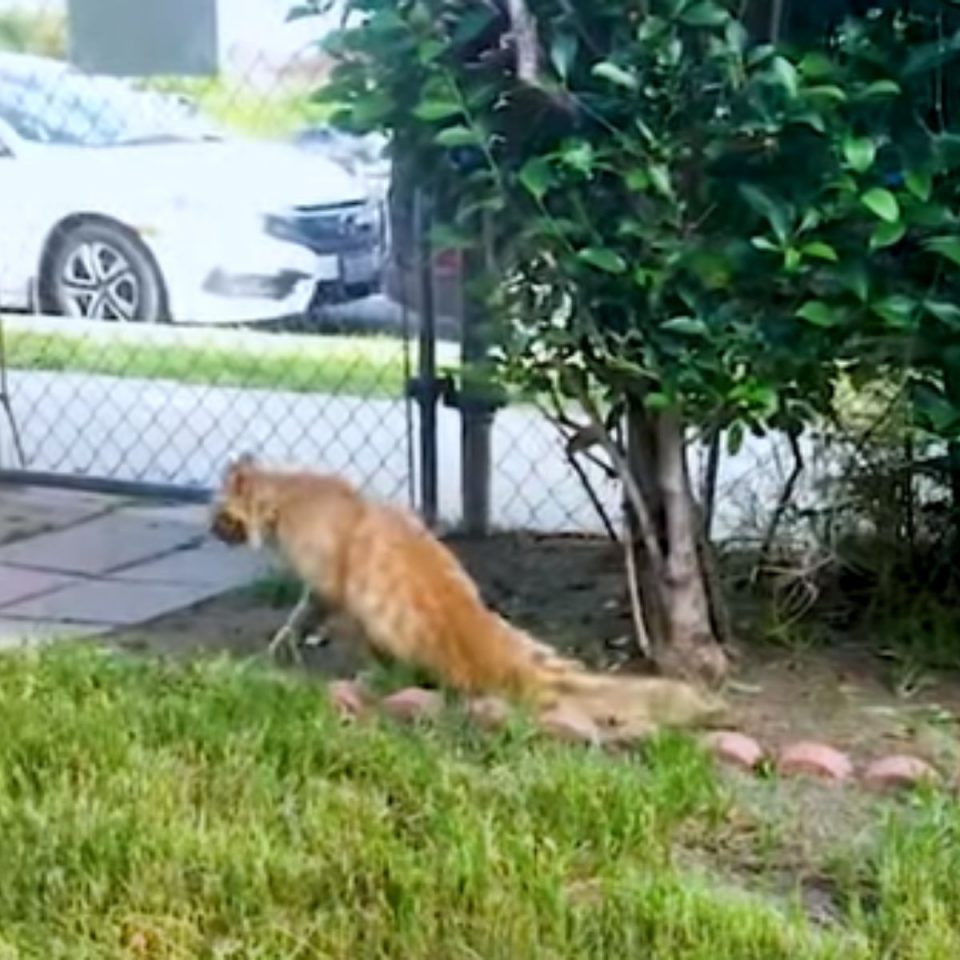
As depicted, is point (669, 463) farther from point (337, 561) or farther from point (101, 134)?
point (101, 134)

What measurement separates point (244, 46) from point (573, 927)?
3226 millimetres

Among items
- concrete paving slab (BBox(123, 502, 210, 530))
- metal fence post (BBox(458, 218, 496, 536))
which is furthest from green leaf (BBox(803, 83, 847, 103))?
concrete paving slab (BBox(123, 502, 210, 530))

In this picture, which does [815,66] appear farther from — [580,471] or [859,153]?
[580,471]

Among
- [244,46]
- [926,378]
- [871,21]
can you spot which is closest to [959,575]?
[926,378]

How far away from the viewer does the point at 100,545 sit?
505 cm

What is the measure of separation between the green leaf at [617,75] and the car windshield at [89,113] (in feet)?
7.92

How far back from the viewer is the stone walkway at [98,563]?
14.2ft

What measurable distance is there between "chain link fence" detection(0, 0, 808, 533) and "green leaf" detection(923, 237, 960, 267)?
6.09 ft

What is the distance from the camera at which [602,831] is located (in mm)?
2846

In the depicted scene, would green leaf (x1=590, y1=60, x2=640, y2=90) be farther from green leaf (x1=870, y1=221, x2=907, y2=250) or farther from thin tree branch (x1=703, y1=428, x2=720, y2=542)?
thin tree branch (x1=703, y1=428, x2=720, y2=542)

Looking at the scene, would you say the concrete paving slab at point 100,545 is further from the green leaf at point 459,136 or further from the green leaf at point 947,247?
the green leaf at point 947,247

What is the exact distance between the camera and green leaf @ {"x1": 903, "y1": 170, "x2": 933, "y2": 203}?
127 inches

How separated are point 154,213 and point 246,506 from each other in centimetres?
208

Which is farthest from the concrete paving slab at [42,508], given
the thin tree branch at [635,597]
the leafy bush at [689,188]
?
the leafy bush at [689,188]
